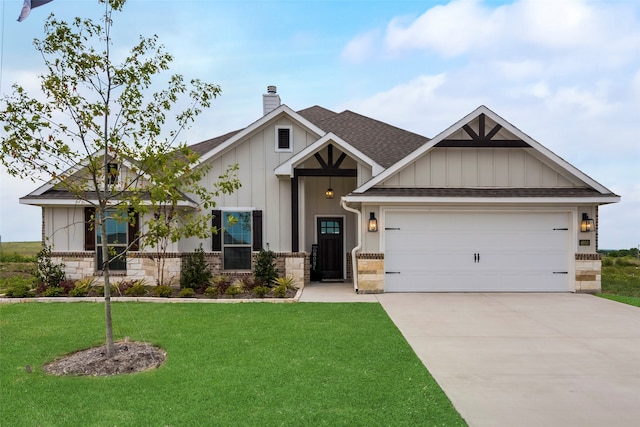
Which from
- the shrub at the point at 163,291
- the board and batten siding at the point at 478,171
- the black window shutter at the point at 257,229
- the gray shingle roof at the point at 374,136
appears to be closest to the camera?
the shrub at the point at 163,291

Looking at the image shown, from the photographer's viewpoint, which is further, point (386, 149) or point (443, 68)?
point (443, 68)

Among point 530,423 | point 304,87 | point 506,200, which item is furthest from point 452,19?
point 530,423

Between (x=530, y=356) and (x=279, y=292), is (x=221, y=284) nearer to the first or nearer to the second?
(x=279, y=292)

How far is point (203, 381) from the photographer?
4.54 meters

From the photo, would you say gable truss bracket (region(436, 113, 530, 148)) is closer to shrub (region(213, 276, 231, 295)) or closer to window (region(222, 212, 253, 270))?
window (region(222, 212, 253, 270))

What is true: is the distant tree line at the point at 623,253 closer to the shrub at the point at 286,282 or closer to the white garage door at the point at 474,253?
the white garage door at the point at 474,253

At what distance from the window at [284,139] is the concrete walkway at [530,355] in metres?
4.94

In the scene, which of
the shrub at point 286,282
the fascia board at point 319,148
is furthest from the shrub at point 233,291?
the fascia board at point 319,148

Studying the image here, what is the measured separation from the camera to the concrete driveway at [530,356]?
4.00m

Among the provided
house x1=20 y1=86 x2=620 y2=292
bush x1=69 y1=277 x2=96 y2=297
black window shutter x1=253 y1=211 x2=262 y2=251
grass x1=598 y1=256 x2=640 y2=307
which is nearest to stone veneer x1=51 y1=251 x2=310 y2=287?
house x1=20 y1=86 x2=620 y2=292

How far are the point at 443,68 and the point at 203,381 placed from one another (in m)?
14.7

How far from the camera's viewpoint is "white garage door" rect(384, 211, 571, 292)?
35.4ft

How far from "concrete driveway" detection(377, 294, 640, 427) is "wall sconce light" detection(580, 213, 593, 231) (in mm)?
2019

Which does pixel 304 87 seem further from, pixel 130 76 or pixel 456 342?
pixel 456 342
